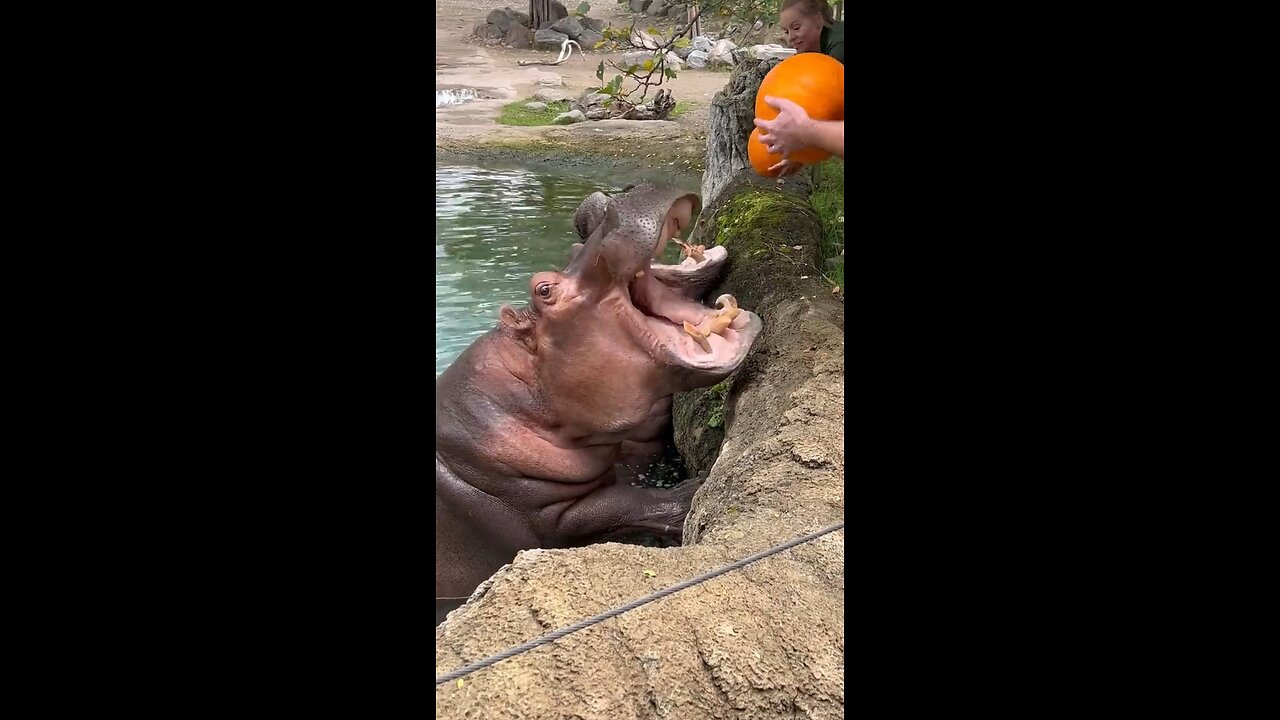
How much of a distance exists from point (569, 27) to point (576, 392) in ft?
52.4

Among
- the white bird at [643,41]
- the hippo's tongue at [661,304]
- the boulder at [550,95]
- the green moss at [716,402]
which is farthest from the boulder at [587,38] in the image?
the hippo's tongue at [661,304]

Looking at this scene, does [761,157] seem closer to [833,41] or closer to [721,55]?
[833,41]

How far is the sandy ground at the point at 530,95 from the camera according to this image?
35.6 ft

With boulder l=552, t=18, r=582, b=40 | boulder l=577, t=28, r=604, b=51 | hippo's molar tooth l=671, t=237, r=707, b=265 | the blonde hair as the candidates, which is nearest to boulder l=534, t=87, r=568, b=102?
boulder l=577, t=28, r=604, b=51

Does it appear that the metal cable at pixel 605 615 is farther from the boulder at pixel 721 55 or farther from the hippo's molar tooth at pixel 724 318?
the boulder at pixel 721 55

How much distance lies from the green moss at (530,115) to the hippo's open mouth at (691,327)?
9741 mm

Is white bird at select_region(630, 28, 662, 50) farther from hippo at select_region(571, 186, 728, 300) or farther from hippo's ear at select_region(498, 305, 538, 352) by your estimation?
hippo's ear at select_region(498, 305, 538, 352)

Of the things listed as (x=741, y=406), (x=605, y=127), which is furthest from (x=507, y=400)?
(x=605, y=127)

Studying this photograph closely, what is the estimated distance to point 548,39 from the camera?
58.7 ft

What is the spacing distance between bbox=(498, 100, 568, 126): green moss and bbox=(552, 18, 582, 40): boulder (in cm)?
464

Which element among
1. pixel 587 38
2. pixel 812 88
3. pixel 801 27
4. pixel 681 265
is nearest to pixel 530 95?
pixel 587 38

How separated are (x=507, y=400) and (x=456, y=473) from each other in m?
0.30
